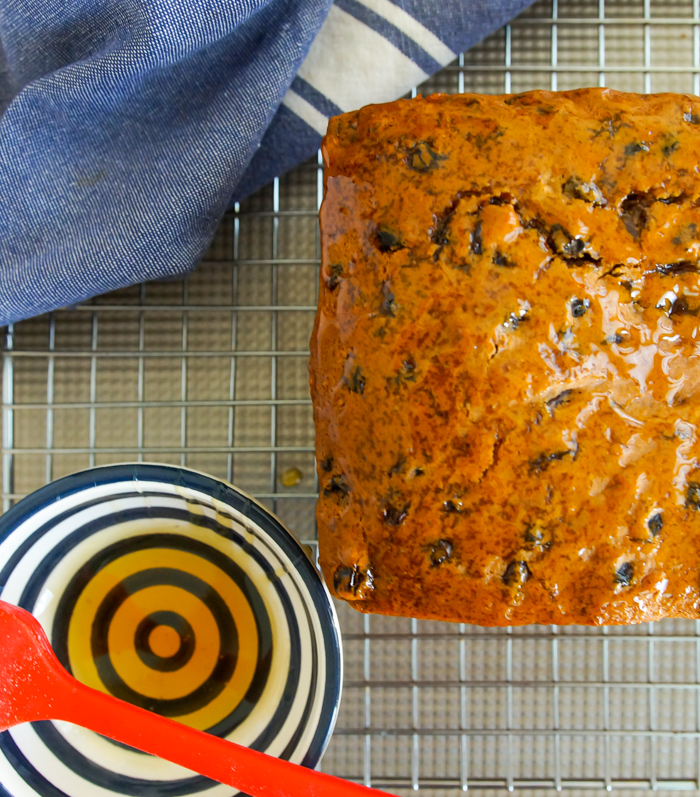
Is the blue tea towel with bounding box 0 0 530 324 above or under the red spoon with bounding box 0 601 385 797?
above

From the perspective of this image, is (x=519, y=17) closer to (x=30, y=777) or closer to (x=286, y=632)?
(x=286, y=632)

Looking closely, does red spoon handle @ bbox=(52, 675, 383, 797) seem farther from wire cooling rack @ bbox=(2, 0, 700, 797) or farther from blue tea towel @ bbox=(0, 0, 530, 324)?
blue tea towel @ bbox=(0, 0, 530, 324)

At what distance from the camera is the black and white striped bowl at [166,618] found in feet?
2.02

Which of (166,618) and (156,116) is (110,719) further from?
(156,116)

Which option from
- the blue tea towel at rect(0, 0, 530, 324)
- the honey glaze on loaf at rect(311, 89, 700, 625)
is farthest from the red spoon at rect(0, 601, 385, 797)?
the blue tea towel at rect(0, 0, 530, 324)

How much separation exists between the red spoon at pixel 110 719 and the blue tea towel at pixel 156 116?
37cm

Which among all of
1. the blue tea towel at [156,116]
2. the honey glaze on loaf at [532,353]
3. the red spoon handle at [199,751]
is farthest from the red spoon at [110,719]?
the blue tea towel at [156,116]

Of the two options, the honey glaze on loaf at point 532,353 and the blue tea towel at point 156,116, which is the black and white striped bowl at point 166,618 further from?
the blue tea towel at point 156,116

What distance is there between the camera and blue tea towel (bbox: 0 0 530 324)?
0.69 meters

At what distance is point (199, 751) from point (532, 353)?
464 mm

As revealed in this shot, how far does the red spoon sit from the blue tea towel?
0.37 m

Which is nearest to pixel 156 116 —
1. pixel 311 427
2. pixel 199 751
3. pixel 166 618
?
pixel 311 427

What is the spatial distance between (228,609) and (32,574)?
201 mm

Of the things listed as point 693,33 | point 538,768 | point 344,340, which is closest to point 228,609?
point 344,340
